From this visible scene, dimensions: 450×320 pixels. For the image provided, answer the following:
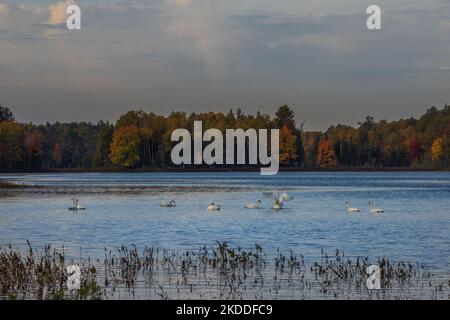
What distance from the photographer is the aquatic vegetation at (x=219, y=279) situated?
74.2ft

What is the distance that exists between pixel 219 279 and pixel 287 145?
171 metres

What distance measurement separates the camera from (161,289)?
909 inches

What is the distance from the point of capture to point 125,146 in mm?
181875

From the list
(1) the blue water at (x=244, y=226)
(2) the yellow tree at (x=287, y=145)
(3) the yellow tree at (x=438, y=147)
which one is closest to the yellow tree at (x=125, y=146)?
(2) the yellow tree at (x=287, y=145)

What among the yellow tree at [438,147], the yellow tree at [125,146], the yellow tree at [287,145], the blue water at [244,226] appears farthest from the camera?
the yellow tree at [438,147]

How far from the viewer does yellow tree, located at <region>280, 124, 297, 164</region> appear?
19150 cm

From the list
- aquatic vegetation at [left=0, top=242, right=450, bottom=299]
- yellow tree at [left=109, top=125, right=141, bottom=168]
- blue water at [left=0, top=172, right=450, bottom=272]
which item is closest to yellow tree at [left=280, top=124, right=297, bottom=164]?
yellow tree at [left=109, top=125, right=141, bottom=168]

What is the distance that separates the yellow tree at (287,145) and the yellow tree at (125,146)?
107 ft

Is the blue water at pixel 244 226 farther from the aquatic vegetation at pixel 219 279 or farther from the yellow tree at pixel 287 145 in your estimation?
the yellow tree at pixel 287 145

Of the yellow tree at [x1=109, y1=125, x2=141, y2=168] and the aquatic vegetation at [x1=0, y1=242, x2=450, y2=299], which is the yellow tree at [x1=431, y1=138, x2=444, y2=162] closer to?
the yellow tree at [x1=109, y1=125, x2=141, y2=168]

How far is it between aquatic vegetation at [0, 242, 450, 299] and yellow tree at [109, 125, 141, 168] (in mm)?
154177

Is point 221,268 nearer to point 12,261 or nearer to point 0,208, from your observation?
point 12,261

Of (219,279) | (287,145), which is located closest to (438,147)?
(287,145)
